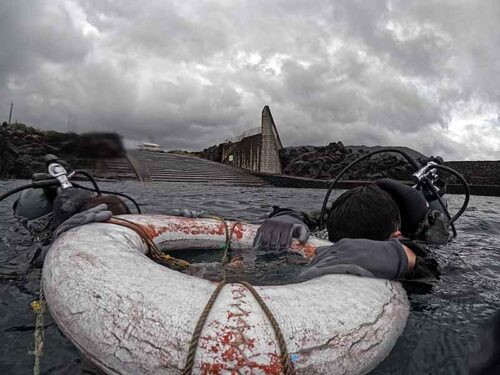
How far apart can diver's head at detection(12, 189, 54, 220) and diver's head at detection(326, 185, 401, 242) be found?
302 centimetres

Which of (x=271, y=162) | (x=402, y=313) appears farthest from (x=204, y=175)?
(x=402, y=313)

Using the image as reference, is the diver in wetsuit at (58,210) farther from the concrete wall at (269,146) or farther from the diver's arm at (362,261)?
the concrete wall at (269,146)

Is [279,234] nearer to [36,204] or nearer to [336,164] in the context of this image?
[36,204]

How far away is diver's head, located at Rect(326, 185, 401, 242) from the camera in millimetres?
2521

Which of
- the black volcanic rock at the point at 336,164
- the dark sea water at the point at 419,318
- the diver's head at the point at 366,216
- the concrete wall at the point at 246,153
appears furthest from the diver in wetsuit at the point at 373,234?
the concrete wall at the point at 246,153

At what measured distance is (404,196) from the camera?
3.10 meters

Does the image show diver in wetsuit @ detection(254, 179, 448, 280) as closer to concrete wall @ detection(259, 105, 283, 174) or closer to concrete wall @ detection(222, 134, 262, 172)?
concrete wall @ detection(259, 105, 283, 174)

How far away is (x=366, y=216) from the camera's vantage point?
2.56m

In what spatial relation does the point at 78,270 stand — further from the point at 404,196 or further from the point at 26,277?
the point at 404,196

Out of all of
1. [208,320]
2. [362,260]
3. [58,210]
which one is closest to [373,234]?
[362,260]

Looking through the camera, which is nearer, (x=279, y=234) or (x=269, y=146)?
(x=279, y=234)

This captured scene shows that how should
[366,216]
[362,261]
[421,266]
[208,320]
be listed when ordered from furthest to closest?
[366,216] → [421,266] → [362,261] → [208,320]

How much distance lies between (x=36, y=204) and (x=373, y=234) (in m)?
3.45

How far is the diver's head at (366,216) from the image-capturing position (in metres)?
2.52
